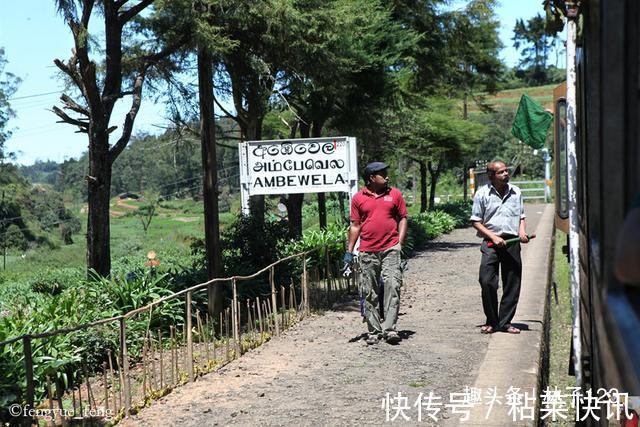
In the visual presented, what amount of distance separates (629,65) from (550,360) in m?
7.98

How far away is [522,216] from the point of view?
898 cm

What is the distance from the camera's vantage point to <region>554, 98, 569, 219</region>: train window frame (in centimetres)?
664

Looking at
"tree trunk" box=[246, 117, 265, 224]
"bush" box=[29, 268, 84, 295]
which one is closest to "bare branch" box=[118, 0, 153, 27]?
"tree trunk" box=[246, 117, 265, 224]

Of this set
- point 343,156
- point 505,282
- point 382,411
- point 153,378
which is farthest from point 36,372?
point 343,156

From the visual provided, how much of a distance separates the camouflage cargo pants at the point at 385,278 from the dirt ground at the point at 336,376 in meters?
0.39

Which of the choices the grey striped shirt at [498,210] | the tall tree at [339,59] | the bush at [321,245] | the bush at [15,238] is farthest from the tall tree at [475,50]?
the bush at [15,238]

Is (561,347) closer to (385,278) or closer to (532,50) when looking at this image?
(385,278)

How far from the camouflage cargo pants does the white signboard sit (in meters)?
→ 5.15

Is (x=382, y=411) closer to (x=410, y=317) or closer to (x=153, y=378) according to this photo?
(x=153, y=378)

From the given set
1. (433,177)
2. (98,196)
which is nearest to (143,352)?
(98,196)

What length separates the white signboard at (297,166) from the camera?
14.1 meters

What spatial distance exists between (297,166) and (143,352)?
7.23 metres

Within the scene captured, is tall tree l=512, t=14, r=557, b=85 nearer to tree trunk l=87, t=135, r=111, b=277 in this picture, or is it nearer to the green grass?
the green grass

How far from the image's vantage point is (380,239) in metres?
8.90
